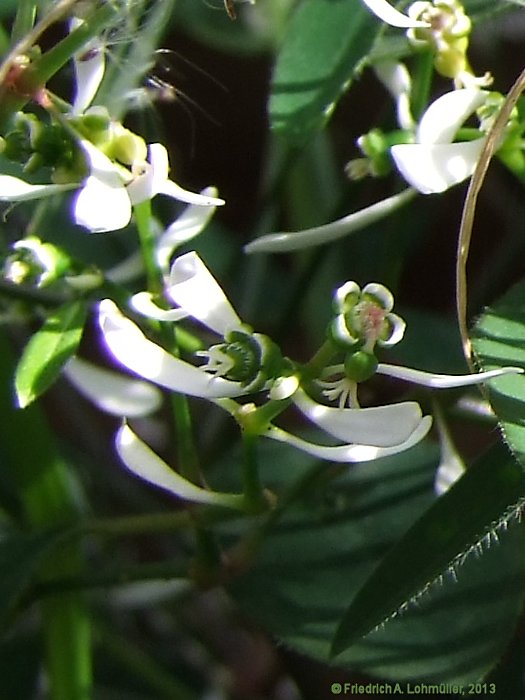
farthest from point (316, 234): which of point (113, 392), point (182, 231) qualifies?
point (113, 392)

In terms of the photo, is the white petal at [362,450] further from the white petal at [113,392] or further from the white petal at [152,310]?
the white petal at [113,392]

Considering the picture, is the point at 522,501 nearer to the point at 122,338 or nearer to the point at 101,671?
the point at 122,338

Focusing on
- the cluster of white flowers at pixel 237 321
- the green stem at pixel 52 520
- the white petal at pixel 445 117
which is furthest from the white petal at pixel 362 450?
the green stem at pixel 52 520

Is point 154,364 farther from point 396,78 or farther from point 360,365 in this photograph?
point 396,78

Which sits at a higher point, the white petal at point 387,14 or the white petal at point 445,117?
the white petal at point 387,14

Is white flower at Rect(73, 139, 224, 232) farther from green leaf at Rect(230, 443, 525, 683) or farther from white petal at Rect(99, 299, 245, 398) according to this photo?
green leaf at Rect(230, 443, 525, 683)

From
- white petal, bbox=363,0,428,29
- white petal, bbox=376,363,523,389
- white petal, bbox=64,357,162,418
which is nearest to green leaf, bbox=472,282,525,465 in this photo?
white petal, bbox=376,363,523,389
